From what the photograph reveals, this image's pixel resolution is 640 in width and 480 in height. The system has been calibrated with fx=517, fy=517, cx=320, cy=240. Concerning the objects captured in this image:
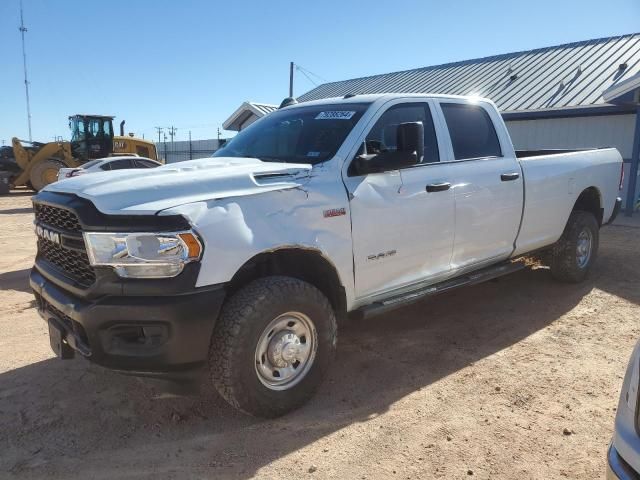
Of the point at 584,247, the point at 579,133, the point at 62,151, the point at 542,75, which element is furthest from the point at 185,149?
the point at 584,247

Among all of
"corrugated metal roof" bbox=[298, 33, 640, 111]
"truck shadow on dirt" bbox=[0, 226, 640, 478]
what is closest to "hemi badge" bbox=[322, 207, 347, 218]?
"truck shadow on dirt" bbox=[0, 226, 640, 478]

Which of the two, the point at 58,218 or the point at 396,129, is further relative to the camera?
the point at 396,129

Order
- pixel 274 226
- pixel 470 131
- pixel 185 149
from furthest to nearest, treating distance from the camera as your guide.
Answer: pixel 185 149
pixel 470 131
pixel 274 226

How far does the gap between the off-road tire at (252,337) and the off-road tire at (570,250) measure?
3848 millimetres

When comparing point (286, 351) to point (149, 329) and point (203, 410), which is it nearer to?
point (203, 410)

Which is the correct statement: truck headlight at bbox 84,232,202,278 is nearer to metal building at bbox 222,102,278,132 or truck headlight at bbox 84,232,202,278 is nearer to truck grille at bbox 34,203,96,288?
truck grille at bbox 34,203,96,288

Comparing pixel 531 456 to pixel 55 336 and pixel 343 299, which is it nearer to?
pixel 343 299

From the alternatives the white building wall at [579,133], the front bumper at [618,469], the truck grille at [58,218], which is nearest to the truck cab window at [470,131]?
the front bumper at [618,469]

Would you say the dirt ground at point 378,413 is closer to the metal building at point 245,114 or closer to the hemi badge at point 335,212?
the hemi badge at point 335,212

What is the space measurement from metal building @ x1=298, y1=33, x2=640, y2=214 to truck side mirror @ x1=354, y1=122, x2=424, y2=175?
10.5 metres

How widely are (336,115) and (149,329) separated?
219cm

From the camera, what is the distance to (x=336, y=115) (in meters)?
4.03

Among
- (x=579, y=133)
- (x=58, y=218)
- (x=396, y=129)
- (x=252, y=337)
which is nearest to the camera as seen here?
(x=252, y=337)

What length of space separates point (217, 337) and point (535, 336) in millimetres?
3064
